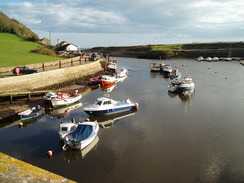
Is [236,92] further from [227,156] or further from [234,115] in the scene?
[227,156]

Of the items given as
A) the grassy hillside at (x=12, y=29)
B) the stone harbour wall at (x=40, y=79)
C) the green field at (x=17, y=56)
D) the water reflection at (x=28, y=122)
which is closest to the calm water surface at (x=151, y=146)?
the water reflection at (x=28, y=122)

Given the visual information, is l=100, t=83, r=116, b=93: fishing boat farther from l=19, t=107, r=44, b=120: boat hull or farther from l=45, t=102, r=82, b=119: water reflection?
l=19, t=107, r=44, b=120: boat hull

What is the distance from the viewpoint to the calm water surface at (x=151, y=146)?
548 inches

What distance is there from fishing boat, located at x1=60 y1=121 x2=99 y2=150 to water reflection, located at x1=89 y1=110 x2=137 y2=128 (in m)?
4.06

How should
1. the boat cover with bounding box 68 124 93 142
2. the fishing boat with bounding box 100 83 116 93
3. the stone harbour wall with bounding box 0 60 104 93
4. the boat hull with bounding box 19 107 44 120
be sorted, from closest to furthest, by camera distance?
the boat cover with bounding box 68 124 93 142 < the boat hull with bounding box 19 107 44 120 < the stone harbour wall with bounding box 0 60 104 93 < the fishing boat with bounding box 100 83 116 93

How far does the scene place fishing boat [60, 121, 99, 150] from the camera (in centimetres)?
1648

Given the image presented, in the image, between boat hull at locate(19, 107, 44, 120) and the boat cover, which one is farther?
boat hull at locate(19, 107, 44, 120)

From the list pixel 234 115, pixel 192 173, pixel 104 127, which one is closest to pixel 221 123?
pixel 234 115

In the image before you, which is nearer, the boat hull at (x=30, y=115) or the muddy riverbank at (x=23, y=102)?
the boat hull at (x=30, y=115)

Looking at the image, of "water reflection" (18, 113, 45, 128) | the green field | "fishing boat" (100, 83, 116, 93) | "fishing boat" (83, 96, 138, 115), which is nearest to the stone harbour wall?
"fishing boat" (100, 83, 116, 93)

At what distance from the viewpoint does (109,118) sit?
23953 millimetres

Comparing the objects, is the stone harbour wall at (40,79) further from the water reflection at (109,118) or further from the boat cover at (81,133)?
the boat cover at (81,133)

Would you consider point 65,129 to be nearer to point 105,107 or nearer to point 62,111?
point 105,107

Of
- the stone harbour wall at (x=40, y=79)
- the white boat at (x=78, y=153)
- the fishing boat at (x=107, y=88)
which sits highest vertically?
the stone harbour wall at (x=40, y=79)
